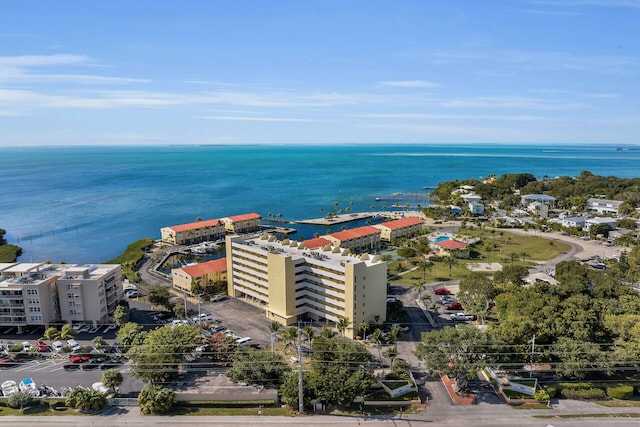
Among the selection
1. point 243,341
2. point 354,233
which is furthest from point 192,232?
point 243,341

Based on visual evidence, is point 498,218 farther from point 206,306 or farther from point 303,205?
point 206,306

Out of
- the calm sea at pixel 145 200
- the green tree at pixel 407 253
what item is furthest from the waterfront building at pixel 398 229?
the calm sea at pixel 145 200

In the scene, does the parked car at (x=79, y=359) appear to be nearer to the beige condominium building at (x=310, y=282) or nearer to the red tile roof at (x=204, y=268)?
the red tile roof at (x=204, y=268)

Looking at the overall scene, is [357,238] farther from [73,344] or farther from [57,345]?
[57,345]

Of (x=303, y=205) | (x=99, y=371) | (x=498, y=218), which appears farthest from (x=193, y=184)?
(x=99, y=371)

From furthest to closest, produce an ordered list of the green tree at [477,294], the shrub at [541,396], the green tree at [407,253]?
the green tree at [407,253] → the green tree at [477,294] → the shrub at [541,396]

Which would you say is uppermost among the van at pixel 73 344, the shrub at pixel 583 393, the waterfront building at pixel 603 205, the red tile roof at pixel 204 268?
the waterfront building at pixel 603 205
